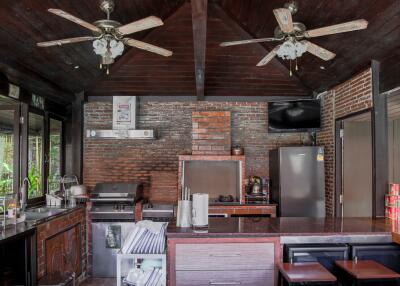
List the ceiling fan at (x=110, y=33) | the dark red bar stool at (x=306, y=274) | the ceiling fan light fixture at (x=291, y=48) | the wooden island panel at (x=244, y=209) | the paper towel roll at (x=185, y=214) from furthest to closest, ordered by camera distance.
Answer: the wooden island panel at (x=244, y=209) → the paper towel roll at (x=185, y=214) → the ceiling fan light fixture at (x=291, y=48) → the ceiling fan at (x=110, y=33) → the dark red bar stool at (x=306, y=274)

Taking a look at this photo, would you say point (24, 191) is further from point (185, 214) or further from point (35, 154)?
point (185, 214)

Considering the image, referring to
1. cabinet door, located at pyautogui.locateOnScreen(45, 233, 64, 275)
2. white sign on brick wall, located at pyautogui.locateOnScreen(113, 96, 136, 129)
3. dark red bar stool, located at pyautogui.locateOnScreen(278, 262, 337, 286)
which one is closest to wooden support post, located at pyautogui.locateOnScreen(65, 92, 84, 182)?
white sign on brick wall, located at pyautogui.locateOnScreen(113, 96, 136, 129)

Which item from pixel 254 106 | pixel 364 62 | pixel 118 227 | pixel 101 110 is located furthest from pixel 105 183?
pixel 364 62

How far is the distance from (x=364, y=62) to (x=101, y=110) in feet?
14.0

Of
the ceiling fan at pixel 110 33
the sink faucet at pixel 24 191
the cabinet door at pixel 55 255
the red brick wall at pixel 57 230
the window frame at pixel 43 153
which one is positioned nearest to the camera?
the ceiling fan at pixel 110 33

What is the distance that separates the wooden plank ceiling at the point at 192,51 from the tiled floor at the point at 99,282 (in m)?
2.81

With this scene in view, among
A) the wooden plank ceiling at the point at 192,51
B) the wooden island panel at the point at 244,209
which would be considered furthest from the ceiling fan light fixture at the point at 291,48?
the wooden island panel at the point at 244,209

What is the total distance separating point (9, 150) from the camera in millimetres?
4531

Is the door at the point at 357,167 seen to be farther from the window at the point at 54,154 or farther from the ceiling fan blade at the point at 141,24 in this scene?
the window at the point at 54,154

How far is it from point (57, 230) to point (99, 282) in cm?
128

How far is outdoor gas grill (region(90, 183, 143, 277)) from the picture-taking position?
5297 mm

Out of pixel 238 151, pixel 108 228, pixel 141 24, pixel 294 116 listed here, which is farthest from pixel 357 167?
pixel 141 24

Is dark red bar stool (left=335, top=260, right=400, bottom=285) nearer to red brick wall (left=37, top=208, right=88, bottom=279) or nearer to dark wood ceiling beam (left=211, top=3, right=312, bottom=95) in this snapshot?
red brick wall (left=37, top=208, right=88, bottom=279)

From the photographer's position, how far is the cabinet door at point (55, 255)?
13.0ft
